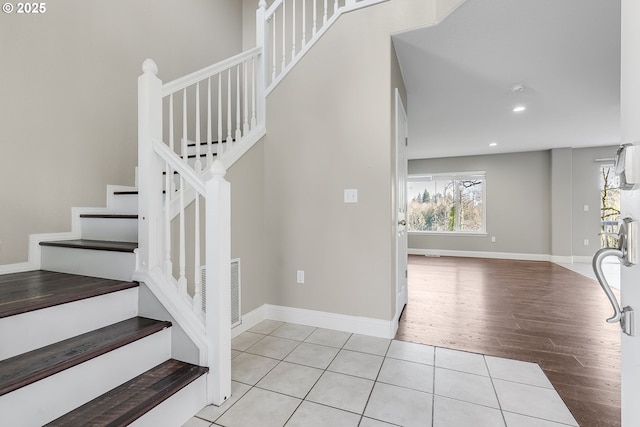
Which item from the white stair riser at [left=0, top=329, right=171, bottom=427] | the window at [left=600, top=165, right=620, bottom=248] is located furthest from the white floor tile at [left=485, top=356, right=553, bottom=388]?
the window at [left=600, top=165, right=620, bottom=248]

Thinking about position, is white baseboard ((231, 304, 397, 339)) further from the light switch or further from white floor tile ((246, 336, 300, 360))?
the light switch

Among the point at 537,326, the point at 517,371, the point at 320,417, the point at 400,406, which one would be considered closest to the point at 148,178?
the point at 320,417

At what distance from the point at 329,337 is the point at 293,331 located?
1.04ft

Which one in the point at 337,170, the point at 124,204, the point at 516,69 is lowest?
the point at 124,204

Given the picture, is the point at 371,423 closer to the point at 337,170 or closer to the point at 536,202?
the point at 337,170

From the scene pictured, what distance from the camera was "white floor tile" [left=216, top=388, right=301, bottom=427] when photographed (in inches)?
56.1

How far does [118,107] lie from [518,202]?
291 inches

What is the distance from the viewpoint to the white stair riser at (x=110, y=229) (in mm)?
2059

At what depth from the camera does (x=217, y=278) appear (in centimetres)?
151

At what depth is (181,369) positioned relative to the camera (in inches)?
58.9

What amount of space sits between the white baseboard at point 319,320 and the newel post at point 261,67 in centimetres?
Answer: 177

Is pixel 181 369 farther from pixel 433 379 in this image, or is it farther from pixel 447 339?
pixel 447 339

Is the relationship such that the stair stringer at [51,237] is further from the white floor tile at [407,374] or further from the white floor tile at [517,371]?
the white floor tile at [517,371]

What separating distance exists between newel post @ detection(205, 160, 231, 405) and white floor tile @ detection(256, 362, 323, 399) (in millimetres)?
297
